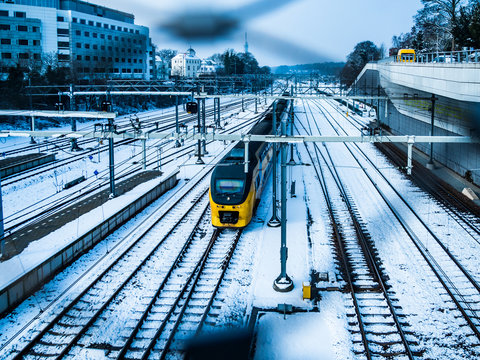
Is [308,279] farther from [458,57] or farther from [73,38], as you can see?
[73,38]

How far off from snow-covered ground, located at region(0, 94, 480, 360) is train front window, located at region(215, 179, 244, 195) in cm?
151

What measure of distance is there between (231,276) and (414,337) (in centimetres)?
470

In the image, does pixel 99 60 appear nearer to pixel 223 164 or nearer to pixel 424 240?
pixel 223 164

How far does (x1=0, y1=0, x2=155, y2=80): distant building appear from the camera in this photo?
55.1 m

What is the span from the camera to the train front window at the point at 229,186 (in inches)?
595

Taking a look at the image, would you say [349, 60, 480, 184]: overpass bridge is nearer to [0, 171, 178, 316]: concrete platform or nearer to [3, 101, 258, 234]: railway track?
[0, 171, 178, 316]: concrete platform

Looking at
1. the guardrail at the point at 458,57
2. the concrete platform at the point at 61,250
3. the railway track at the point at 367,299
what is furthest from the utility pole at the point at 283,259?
the guardrail at the point at 458,57

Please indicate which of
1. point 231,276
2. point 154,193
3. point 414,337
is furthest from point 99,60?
point 414,337

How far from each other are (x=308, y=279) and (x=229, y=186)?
4437 millimetres

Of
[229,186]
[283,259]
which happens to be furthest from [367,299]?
[229,186]

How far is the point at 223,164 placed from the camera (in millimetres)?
15961

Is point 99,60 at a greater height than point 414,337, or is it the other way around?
point 99,60

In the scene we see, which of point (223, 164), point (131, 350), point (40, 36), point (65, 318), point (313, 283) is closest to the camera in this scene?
point (131, 350)

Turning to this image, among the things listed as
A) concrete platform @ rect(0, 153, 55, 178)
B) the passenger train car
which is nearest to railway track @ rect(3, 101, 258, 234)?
the passenger train car
